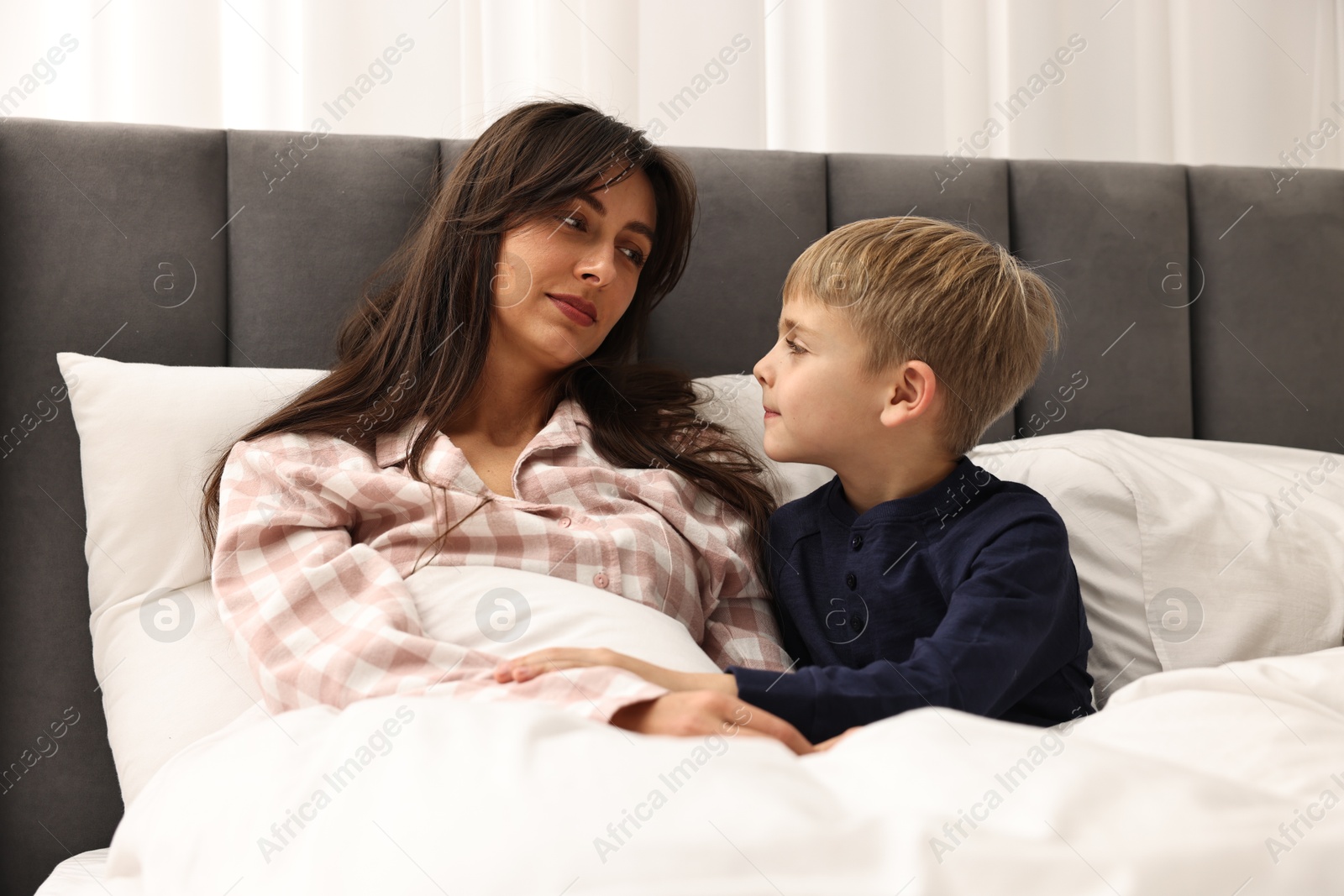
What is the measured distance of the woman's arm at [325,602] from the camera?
0.80 m

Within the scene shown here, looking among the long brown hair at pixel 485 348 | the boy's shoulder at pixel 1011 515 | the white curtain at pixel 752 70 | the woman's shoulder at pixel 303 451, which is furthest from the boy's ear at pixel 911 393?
the white curtain at pixel 752 70

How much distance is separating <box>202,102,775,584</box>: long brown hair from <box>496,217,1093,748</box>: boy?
0.37ft

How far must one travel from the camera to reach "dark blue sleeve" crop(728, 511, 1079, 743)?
0.80 m

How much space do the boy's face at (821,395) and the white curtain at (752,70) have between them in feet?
2.44

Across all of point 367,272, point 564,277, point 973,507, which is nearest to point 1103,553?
point 973,507

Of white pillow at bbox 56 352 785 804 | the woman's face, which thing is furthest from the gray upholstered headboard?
the woman's face

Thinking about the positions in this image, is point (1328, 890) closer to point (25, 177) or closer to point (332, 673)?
point (332, 673)

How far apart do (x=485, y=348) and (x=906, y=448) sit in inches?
19.6

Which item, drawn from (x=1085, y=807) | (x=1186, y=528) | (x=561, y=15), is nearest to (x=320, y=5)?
(x=561, y=15)

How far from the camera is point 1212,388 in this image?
154 centimetres

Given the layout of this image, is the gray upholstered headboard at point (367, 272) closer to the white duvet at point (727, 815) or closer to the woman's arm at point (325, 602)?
the woman's arm at point (325, 602)

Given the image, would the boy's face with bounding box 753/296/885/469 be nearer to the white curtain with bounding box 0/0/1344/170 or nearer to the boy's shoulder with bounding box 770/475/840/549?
the boy's shoulder with bounding box 770/475/840/549

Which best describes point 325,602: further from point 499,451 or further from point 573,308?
point 573,308

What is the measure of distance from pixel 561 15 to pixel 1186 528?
122 cm
